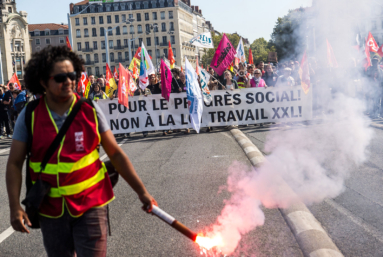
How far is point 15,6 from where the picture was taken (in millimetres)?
109438

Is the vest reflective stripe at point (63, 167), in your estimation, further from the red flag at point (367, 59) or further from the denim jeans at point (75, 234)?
the red flag at point (367, 59)

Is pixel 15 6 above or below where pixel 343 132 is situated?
above

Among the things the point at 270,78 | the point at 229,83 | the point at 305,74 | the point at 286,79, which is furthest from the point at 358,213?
the point at 270,78

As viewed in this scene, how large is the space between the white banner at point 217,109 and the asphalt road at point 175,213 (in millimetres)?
4562

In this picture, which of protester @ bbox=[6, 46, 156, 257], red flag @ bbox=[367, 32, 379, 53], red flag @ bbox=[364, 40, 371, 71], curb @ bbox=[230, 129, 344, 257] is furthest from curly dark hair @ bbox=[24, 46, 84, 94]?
red flag @ bbox=[367, 32, 379, 53]

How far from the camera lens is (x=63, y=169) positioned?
2693 millimetres

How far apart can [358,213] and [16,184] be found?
3659 mm

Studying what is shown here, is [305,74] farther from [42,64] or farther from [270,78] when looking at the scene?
[42,64]

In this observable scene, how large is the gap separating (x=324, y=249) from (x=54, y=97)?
253 cm

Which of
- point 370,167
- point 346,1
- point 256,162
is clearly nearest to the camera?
point 370,167

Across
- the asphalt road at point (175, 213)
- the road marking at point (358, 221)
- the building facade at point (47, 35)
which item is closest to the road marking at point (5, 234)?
the asphalt road at point (175, 213)

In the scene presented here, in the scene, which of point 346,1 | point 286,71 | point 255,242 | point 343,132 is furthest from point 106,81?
point 255,242

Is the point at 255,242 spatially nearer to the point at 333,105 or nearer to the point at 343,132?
the point at 343,132

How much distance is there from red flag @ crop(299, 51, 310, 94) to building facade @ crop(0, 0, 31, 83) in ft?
303
